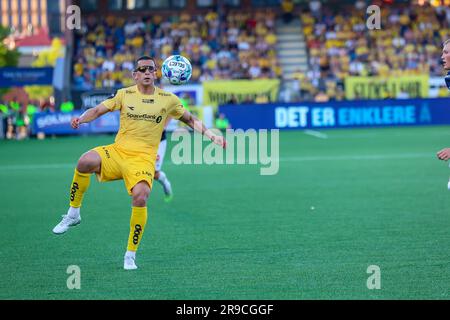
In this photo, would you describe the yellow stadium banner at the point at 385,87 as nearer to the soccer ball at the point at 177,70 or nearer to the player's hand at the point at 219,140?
the soccer ball at the point at 177,70

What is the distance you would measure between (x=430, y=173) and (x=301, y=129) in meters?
18.1

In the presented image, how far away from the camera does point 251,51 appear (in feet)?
147

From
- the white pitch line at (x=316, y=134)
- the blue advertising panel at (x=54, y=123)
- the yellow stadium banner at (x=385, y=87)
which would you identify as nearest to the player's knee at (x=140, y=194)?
the white pitch line at (x=316, y=134)

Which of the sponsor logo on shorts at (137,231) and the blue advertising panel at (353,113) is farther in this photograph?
the blue advertising panel at (353,113)

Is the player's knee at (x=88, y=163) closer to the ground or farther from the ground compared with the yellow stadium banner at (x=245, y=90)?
farther from the ground

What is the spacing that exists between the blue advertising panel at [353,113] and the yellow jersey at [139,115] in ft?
86.9

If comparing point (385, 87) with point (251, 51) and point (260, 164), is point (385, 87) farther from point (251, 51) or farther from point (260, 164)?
point (260, 164)

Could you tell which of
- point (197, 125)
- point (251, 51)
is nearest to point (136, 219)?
point (197, 125)

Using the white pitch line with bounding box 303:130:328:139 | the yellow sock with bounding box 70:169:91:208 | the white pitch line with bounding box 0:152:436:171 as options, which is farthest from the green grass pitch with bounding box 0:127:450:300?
the white pitch line with bounding box 303:130:328:139

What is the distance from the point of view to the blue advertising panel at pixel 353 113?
119ft

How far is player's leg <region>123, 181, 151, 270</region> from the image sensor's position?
8766mm

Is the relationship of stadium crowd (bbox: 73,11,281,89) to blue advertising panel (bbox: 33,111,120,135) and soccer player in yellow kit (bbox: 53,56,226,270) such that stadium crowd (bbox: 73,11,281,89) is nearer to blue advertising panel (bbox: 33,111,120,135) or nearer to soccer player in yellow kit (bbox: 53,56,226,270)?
blue advertising panel (bbox: 33,111,120,135)

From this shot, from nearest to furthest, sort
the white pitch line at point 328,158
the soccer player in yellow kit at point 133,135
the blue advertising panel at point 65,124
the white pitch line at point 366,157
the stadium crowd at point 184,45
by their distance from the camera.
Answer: the soccer player in yellow kit at point 133,135
the white pitch line at point 328,158
the white pitch line at point 366,157
the blue advertising panel at point 65,124
the stadium crowd at point 184,45
